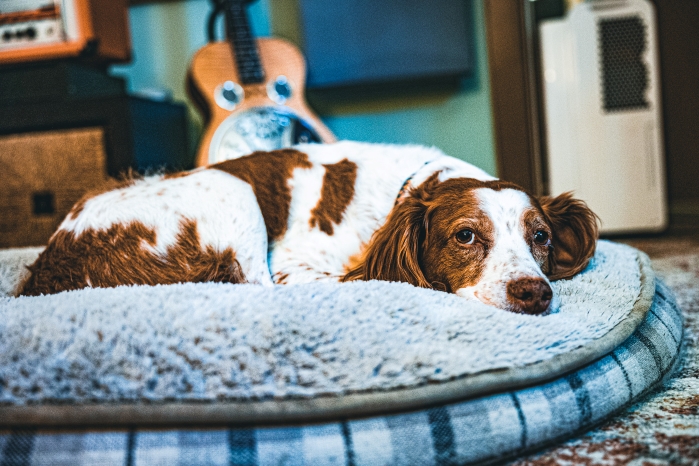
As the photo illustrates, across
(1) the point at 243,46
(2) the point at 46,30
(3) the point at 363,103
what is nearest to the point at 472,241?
(1) the point at 243,46

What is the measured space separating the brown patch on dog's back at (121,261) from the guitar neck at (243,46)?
1459 millimetres

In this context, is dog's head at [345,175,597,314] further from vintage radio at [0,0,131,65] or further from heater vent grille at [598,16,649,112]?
heater vent grille at [598,16,649,112]

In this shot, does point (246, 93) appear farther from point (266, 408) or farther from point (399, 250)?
point (266, 408)

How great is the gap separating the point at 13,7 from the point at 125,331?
7.80 feet

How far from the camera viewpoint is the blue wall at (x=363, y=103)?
3.32 m

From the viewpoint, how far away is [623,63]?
348 cm

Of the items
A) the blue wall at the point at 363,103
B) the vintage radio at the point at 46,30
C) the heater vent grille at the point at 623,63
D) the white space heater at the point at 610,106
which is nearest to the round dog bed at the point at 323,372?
the vintage radio at the point at 46,30

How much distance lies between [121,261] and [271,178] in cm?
51

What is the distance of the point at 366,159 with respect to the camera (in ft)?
6.04

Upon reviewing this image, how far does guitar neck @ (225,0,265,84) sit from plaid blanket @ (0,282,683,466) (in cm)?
227

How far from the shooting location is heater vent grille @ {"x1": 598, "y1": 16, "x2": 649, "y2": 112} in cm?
344

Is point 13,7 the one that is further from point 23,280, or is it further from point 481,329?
→ point 481,329

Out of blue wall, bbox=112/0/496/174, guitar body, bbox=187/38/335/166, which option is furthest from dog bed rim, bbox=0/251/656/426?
blue wall, bbox=112/0/496/174

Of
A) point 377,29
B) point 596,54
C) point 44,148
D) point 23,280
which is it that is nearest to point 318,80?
point 377,29
